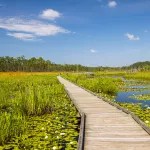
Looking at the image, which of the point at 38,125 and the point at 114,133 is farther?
the point at 38,125

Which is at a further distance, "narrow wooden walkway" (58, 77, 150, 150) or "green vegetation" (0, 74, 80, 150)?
"green vegetation" (0, 74, 80, 150)

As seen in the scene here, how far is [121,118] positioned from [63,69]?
105 m

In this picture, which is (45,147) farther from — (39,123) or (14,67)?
(14,67)

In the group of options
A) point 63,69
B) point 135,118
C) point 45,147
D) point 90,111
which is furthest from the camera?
point 63,69

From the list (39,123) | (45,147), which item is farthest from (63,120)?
(45,147)

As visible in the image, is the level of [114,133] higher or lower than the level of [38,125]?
higher

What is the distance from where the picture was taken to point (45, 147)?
18.8ft

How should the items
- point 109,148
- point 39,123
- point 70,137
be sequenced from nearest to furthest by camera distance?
point 109,148 → point 70,137 → point 39,123

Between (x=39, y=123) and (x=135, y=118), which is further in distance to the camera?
(x=39, y=123)

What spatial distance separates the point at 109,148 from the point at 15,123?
307 cm

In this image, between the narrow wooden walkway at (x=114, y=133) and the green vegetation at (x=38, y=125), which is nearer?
the narrow wooden walkway at (x=114, y=133)

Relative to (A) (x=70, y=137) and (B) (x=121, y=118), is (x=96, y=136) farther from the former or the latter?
(B) (x=121, y=118)

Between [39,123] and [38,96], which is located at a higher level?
[38,96]

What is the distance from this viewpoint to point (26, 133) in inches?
272
